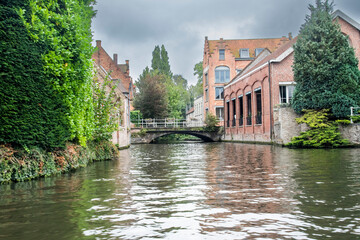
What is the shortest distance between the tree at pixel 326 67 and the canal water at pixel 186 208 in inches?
561

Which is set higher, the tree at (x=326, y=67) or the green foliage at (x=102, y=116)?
the tree at (x=326, y=67)

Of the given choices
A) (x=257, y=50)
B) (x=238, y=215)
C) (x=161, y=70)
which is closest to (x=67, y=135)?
(x=238, y=215)

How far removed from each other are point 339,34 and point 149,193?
18.4m

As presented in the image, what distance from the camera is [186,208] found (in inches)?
185

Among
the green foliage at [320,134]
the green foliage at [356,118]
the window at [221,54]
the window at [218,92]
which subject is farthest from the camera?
the window at [221,54]

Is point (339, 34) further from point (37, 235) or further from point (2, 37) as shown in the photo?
point (37, 235)

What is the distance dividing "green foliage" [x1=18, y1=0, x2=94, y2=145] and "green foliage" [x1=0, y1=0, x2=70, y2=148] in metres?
0.16

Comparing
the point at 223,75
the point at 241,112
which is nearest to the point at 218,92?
the point at 223,75

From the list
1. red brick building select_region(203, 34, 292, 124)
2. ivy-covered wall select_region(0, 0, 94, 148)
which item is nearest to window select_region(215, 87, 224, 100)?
red brick building select_region(203, 34, 292, 124)

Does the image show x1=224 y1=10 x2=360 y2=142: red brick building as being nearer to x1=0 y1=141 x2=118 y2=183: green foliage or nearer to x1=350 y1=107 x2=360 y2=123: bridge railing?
x1=350 y1=107 x2=360 y2=123: bridge railing

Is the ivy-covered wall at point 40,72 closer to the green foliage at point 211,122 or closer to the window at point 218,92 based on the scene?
the green foliage at point 211,122

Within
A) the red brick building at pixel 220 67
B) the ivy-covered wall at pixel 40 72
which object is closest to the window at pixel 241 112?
the red brick building at pixel 220 67

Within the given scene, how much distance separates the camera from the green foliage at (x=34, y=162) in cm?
703

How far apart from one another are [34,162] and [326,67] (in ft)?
57.3
